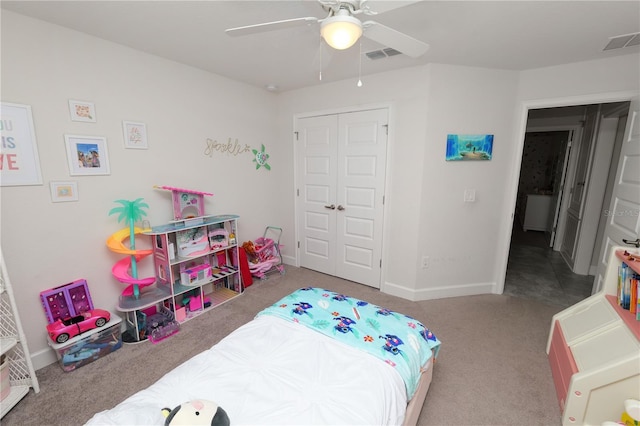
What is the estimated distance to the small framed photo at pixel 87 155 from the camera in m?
2.07

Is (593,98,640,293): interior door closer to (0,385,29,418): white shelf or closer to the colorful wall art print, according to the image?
the colorful wall art print

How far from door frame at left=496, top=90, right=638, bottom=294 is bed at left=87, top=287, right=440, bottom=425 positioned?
1959 mm

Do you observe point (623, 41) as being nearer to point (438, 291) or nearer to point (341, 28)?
point (341, 28)

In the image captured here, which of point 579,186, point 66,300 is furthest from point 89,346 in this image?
point 579,186

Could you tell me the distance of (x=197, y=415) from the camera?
0.98m

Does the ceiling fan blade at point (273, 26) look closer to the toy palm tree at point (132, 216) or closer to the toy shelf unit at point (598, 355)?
the toy palm tree at point (132, 216)

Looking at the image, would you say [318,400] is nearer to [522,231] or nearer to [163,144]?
[163,144]

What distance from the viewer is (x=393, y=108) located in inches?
115

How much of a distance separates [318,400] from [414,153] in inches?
96.6

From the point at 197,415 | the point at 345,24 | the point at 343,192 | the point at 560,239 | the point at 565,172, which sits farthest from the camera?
the point at 560,239

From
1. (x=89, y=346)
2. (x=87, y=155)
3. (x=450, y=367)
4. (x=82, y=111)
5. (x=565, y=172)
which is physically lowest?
(x=450, y=367)

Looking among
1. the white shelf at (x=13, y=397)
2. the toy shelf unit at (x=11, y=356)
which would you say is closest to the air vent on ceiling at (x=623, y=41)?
the toy shelf unit at (x=11, y=356)

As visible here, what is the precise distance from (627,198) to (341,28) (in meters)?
2.82

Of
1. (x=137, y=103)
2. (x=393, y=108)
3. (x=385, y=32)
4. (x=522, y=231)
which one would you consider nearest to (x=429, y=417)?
(x=385, y=32)
